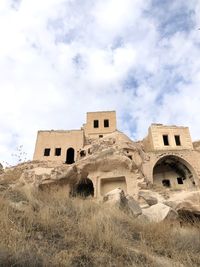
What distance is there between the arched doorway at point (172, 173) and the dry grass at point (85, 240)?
74.1 ft

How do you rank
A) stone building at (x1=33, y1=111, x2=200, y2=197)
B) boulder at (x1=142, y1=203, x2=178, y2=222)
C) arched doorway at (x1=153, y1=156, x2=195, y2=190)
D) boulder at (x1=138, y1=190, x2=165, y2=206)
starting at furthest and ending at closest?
arched doorway at (x1=153, y1=156, x2=195, y2=190) < stone building at (x1=33, y1=111, x2=200, y2=197) < boulder at (x1=138, y1=190, x2=165, y2=206) < boulder at (x1=142, y1=203, x2=178, y2=222)

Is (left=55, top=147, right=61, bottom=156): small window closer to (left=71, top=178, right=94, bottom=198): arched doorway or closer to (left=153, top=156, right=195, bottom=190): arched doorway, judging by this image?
(left=153, top=156, right=195, bottom=190): arched doorway

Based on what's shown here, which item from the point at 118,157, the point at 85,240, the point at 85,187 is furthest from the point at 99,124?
the point at 85,240

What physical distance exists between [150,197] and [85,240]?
1080cm

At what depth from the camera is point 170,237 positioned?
5918mm

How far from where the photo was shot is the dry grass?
431 centimetres

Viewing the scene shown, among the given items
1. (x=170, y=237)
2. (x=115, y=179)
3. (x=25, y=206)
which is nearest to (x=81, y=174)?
(x=115, y=179)

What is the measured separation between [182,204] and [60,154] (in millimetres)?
17602

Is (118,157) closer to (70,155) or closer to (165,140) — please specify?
(70,155)

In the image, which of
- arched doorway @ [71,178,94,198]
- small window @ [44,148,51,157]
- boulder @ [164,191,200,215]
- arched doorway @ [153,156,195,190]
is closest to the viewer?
boulder @ [164,191,200,215]

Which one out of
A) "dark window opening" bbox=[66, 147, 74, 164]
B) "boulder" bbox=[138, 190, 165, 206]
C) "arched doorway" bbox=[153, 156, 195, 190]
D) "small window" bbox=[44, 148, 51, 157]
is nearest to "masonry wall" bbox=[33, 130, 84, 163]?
"small window" bbox=[44, 148, 51, 157]

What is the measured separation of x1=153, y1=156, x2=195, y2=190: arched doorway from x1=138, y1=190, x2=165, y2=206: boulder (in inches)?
453

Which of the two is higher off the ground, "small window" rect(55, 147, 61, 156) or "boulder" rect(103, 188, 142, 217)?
"small window" rect(55, 147, 61, 156)

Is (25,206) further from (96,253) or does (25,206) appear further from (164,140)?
(164,140)
